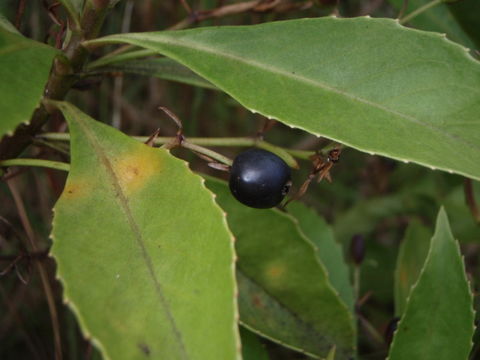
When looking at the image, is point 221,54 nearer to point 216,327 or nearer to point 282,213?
point 282,213

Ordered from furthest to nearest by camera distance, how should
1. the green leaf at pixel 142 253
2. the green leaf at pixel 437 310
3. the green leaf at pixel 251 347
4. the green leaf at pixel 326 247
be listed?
the green leaf at pixel 326 247, the green leaf at pixel 251 347, the green leaf at pixel 437 310, the green leaf at pixel 142 253

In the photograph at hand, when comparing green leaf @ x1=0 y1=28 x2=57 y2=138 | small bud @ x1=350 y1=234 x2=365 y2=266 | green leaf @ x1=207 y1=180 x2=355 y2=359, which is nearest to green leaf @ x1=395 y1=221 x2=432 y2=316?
small bud @ x1=350 y1=234 x2=365 y2=266

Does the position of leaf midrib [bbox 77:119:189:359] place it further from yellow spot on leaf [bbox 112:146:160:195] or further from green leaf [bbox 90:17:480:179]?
green leaf [bbox 90:17:480:179]

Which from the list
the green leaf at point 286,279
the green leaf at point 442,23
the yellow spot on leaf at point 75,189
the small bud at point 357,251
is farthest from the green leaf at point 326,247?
the yellow spot on leaf at point 75,189

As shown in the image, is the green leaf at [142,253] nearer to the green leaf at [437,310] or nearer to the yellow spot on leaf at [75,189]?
the yellow spot on leaf at [75,189]

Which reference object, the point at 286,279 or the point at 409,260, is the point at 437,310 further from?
the point at 409,260

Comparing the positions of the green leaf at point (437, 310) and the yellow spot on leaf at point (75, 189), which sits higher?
the yellow spot on leaf at point (75, 189)
